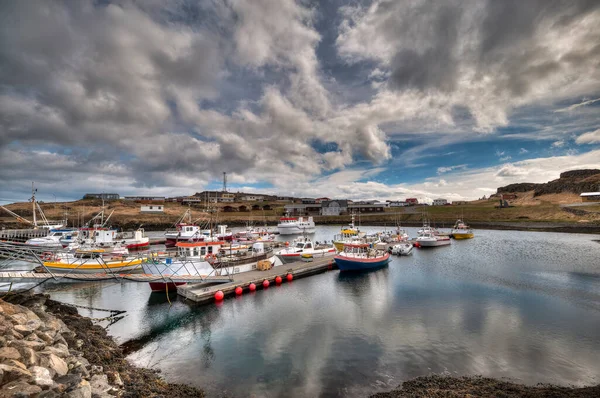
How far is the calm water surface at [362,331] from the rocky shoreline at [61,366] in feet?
5.93

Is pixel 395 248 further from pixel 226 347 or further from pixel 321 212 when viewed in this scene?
pixel 321 212

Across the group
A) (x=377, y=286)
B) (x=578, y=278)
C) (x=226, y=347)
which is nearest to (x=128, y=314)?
(x=226, y=347)

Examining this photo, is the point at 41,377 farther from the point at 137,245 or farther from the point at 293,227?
the point at 293,227

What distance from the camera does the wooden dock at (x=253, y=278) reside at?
22.2 metres

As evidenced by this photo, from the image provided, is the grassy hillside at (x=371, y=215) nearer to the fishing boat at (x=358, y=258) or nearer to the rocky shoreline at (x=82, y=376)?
the fishing boat at (x=358, y=258)

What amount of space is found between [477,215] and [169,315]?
122 metres

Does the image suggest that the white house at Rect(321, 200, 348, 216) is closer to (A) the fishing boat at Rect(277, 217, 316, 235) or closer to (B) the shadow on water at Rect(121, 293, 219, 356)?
(A) the fishing boat at Rect(277, 217, 316, 235)

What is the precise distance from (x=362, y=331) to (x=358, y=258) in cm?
1602

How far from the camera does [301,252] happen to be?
36.4m

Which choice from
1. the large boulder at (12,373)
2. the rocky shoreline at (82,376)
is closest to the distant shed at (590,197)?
the rocky shoreline at (82,376)

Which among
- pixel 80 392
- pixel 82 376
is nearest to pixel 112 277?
pixel 82 376

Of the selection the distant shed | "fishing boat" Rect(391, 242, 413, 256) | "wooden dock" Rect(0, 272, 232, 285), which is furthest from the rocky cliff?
"wooden dock" Rect(0, 272, 232, 285)

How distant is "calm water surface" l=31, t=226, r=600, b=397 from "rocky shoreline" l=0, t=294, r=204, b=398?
1808 mm

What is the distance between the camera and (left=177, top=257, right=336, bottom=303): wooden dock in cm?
2223
